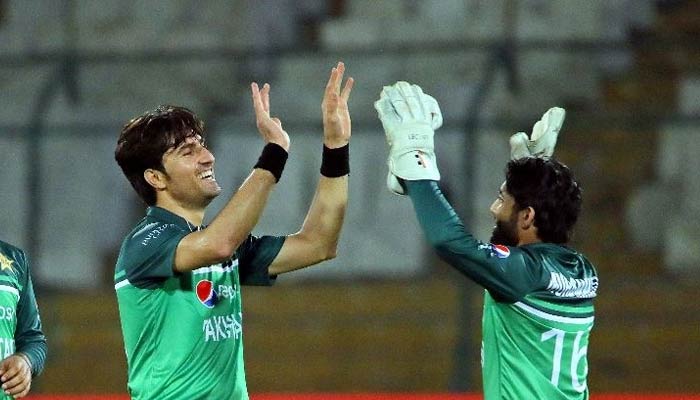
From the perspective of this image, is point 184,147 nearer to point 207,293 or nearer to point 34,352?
point 207,293

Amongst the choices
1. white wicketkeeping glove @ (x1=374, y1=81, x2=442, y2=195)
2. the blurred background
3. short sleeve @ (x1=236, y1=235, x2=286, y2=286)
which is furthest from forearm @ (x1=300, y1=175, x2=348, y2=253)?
the blurred background

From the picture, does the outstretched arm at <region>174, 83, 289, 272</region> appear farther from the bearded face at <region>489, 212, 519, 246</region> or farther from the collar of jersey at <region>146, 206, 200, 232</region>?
the bearded face at <region>489, 212, 519, 246</region>

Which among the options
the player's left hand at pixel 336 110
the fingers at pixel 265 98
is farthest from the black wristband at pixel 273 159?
the player's left hand at pixel 336 110

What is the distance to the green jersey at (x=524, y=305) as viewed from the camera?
133 inches

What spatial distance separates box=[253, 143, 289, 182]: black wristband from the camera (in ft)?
11.1

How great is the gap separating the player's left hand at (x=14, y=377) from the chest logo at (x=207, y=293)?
2.05 feet

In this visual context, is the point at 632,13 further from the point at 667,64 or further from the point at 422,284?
the point at 422,284

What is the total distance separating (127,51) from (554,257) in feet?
19.1

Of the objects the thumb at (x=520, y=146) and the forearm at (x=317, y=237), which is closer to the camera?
the forearm at (x=317, y=237)

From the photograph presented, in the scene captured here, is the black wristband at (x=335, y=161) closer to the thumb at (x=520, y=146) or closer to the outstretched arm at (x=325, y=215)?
the outstretched arm at (x=325, y=215)

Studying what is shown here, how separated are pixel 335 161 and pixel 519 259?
0.62 m

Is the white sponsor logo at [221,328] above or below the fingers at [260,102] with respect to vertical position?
below

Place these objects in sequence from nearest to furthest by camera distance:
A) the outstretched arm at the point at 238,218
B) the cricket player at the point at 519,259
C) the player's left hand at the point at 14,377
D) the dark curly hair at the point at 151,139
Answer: the outstretched arm at the point at 238,218 → the cricket player at the point at 519,259 → the dark curly hair at the point at 151,139 → the player's left hand at the point at 14,377

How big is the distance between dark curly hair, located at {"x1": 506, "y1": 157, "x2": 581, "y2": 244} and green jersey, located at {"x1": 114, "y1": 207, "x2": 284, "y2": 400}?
0.84m
